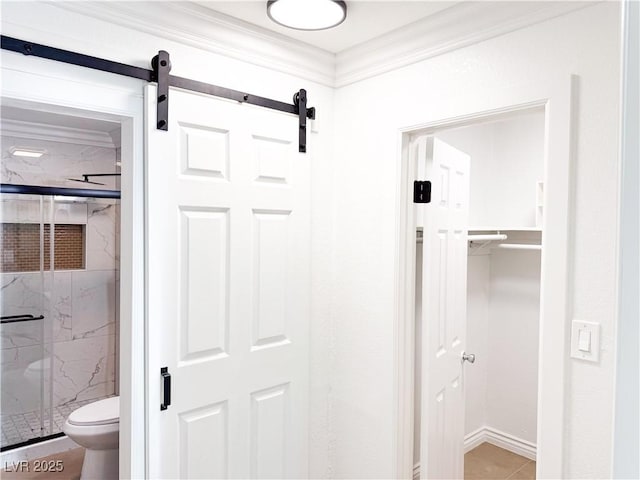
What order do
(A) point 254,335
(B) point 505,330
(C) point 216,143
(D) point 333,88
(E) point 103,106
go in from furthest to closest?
(B) point 505,330 → (D) point 333,88 → (A) point 254,335 → (C) point 216,143 → (E) point 103,106

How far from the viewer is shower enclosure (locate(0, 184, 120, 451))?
3055 millimetres

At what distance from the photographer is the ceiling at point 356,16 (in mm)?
1725

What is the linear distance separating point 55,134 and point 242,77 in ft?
6.22

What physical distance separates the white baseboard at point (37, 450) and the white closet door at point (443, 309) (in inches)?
102

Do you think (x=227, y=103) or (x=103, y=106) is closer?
(x=103, y=106)

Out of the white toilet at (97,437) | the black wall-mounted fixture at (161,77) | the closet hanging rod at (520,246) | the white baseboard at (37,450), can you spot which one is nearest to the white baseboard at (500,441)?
the closet hanging rod at (520,246)

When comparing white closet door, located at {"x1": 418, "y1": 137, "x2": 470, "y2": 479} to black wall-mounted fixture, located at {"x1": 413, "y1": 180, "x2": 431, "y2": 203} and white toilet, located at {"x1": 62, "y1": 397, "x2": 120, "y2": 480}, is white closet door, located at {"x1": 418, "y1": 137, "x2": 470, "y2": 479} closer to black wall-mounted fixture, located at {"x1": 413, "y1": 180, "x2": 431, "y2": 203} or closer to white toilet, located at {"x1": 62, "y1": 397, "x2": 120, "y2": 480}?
black wall-mounted fixture, located at {"x1": 413, "y1": 180, "x2": 431, "y2": 203}

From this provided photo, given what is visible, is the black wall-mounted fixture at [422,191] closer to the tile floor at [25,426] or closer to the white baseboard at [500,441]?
the white baseboard at [500,441]

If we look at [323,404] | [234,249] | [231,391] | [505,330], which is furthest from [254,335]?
[505,330]

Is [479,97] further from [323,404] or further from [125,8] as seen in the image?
[323,404]

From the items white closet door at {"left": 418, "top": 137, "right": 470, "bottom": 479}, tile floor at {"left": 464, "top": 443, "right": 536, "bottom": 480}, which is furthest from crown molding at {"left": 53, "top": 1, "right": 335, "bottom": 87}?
tile floor at {"left": 464, "top": 443, "right": 536, "bottom": 480}

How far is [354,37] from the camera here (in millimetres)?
2031

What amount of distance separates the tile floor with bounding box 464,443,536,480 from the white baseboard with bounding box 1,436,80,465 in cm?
280

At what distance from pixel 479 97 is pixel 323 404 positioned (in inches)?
64.8
